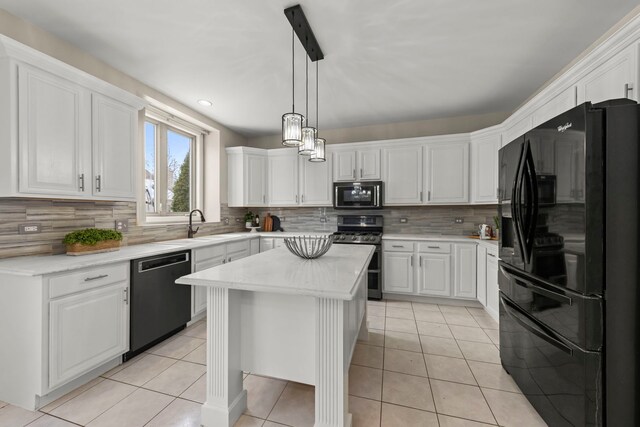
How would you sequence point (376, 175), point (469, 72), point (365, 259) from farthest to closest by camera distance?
point (376, 175) → point (469, 72) → point (365, 259)

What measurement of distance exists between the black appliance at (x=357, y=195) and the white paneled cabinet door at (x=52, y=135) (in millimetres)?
2916

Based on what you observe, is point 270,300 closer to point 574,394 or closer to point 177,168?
point 574,394

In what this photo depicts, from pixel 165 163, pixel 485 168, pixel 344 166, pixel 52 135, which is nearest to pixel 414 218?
pixel 485 168

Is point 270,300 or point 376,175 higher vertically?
point 376,175

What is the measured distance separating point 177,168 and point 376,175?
2.81 meters

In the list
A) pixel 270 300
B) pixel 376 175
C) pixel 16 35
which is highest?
pixel 16 35

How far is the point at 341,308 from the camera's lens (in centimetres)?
131

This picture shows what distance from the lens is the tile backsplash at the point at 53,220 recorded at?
187 cm

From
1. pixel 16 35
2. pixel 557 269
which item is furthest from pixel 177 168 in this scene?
pixel 557 269

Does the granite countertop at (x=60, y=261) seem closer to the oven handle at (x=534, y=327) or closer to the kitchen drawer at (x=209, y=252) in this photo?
the kitchen drawer at (x=209, y=252)

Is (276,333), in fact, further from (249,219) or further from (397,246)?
(249,219)

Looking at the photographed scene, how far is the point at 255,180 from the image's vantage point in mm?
4422

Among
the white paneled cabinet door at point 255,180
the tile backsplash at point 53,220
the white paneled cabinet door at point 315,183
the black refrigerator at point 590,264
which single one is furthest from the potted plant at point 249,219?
the black refrigerator at point 590,264

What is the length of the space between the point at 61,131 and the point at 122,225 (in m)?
1.02
